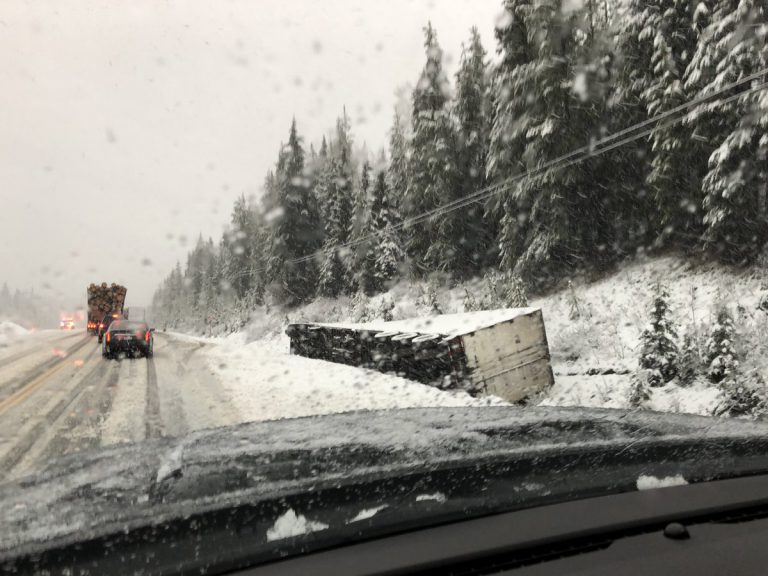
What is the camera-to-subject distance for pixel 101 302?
42938 millimetres

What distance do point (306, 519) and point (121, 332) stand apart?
19711mm

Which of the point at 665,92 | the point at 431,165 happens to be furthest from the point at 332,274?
the point at 665,92

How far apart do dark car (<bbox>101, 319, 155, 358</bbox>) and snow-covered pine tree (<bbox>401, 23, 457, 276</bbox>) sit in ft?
53.8

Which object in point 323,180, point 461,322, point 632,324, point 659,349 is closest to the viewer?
point 659,349

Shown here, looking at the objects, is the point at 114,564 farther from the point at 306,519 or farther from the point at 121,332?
the point at 121,332

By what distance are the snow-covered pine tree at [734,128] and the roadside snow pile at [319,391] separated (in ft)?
33.3

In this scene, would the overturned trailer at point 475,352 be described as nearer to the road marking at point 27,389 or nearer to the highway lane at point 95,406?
the highway lane at point 95,406

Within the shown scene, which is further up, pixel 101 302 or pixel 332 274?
pixel 332 274

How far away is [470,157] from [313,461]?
30.1 meters

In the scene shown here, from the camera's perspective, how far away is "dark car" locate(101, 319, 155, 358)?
61.2 feet

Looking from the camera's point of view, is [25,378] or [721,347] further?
[25,378]

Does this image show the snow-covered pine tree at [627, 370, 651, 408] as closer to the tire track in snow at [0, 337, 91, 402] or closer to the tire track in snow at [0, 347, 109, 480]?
the tire track in snow at [0, 347, 109, 480]

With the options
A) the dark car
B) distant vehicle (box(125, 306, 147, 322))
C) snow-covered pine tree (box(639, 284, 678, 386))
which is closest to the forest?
snow-covered pine tree (box(639, 284, 678, 386))

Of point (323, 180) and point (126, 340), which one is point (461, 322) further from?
point (323, 180)
